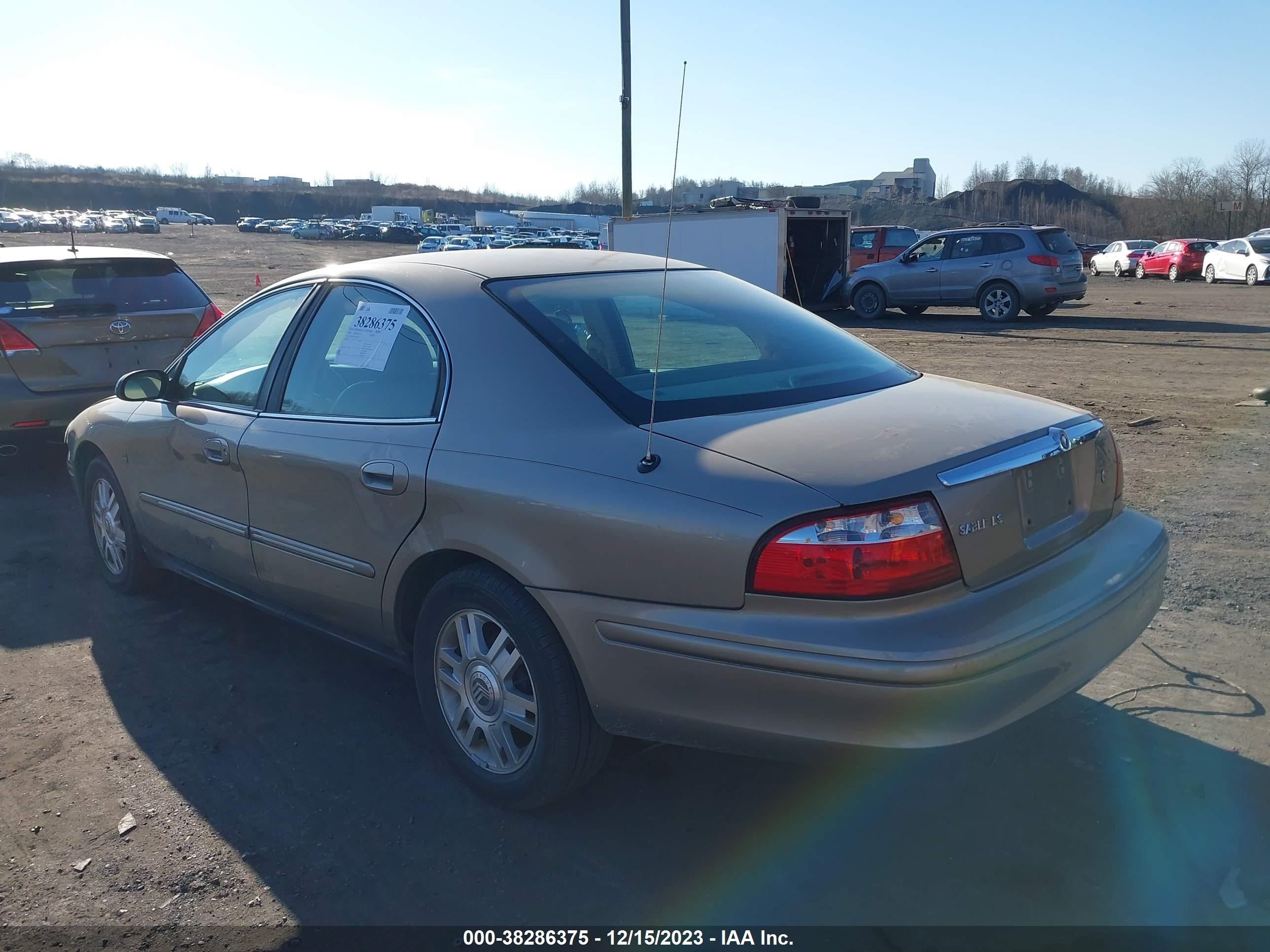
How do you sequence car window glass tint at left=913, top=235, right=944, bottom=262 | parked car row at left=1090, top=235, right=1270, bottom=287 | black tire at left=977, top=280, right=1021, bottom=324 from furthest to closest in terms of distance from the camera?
parked car row at left=1090, top=235, right=1270, bottom=287 → car window glass tint at left=913, top=235, right=944, bottom=262 → black tire at left=977, top=280, right=1021, bottom=324

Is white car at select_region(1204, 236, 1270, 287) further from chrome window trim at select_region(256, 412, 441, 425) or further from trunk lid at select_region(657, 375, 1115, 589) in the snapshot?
chrome window trim at select_region(256, 412, 441, 425)

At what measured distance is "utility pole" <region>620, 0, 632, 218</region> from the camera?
16.4 meters

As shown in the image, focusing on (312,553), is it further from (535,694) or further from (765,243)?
(765,243)

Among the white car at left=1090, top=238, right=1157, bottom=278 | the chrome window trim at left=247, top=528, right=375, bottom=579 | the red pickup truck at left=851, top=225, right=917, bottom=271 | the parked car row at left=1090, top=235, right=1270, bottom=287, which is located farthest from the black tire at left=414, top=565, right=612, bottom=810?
the white car at left=1090, top=238, right=1157, bottom=278

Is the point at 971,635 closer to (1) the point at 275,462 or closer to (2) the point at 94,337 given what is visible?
(1) the point at 275,462

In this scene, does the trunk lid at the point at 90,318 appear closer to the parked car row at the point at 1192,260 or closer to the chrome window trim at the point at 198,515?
the chrome window trim at the point at 198,515

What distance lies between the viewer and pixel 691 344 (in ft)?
11.6

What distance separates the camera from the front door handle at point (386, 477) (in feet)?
10.7

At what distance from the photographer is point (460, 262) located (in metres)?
3.74

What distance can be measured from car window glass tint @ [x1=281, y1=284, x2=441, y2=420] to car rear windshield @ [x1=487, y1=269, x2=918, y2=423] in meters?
0.34

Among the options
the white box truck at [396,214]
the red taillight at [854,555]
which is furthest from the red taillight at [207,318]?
the white box truck at [396,214]

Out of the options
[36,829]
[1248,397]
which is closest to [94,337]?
[36,829]

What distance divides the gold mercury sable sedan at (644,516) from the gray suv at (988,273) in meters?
15.9

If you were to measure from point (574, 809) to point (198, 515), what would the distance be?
219 centimetres
